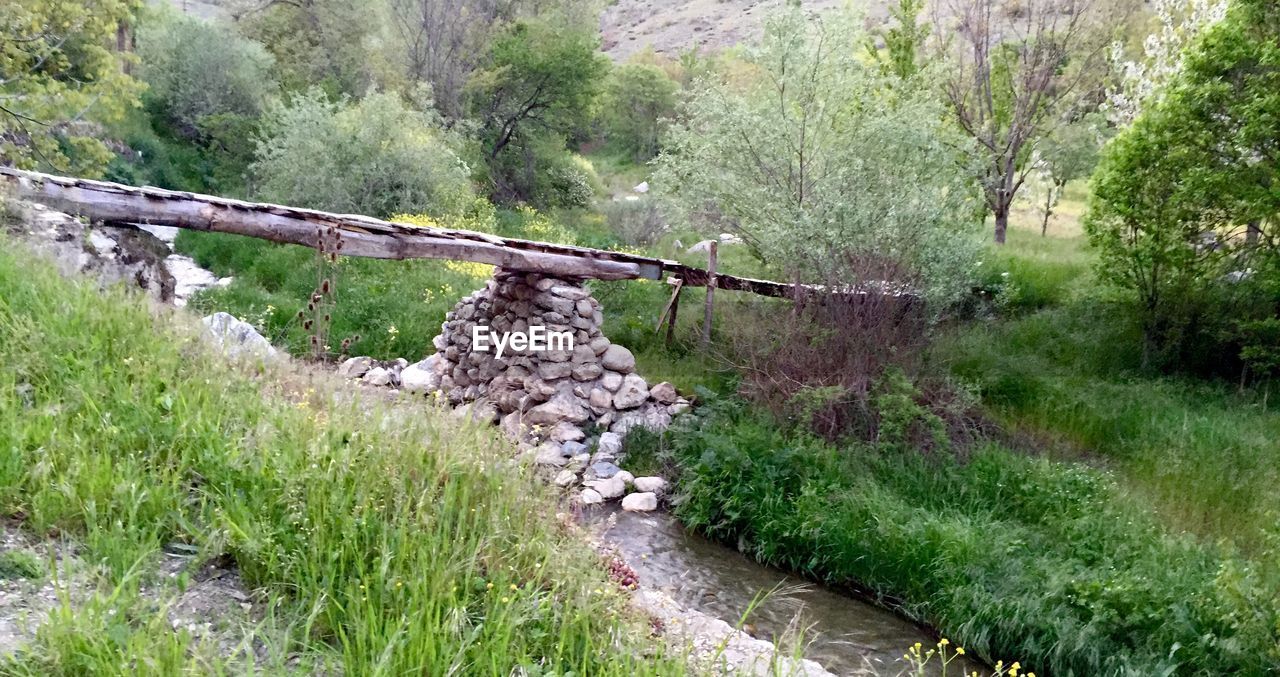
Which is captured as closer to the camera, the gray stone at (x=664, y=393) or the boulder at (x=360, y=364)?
the gray stone at (x=664, y=393)

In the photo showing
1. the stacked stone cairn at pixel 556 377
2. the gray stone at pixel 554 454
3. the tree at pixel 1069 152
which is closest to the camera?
the gray stone at pixel 554 454

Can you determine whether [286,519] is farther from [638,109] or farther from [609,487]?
[638,109]

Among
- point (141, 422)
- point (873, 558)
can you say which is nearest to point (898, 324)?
point (873, 558)

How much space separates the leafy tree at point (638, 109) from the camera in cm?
3622

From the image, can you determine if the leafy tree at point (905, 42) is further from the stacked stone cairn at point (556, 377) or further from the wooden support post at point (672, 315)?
the stacked stone cairn at point (556, 377)

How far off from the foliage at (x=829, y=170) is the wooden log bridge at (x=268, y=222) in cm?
80

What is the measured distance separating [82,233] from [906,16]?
13.2 m

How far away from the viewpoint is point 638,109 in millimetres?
36688

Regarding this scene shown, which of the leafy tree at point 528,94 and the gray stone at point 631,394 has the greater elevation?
the leafy tree at point 528,94

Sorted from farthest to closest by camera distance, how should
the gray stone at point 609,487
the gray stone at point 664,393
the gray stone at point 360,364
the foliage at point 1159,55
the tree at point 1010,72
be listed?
the foliage at point 1159,55 < the tree at point 1010,72 < the gray stone at point 360,364 < the gray stone at point 664,393 < the gray stone at point 609,487

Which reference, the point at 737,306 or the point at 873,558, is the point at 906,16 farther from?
the point at 873,558

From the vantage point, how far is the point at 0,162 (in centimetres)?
1100

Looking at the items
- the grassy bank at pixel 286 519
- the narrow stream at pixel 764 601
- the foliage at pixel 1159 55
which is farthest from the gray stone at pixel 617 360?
the foliage at pixel 1159 55

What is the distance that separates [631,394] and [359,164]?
9573 millimetres
